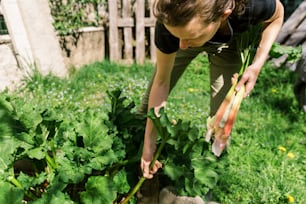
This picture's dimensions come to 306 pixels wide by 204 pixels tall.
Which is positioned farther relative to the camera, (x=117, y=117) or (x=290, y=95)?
(x=290, y=95)

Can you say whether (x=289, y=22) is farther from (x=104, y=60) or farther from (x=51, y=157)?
(x=51, y=157)

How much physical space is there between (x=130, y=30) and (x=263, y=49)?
359 centimetres

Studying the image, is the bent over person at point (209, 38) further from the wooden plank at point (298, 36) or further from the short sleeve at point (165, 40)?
the wooden plank at point (298, 36)

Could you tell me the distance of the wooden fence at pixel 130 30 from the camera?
4.99 meters

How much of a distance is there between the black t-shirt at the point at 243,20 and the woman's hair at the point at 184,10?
245mm

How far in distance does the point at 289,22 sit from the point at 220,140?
3987mm

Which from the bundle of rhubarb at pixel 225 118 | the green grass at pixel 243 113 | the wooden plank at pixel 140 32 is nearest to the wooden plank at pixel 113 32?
the wooden plank at pixel 140 32

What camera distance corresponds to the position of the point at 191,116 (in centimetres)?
327

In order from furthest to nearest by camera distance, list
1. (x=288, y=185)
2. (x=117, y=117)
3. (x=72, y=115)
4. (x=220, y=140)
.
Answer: (x=72, y=115)
(x=288, y=185)
(x=117, y=117)
(x=220, y=140)

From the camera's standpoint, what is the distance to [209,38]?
57.9 inches

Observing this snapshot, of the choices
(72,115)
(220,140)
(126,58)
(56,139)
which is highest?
(220,140)

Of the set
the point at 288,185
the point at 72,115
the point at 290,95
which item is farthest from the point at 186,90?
the point at 288,185

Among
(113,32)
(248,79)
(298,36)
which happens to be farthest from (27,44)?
(298,36)

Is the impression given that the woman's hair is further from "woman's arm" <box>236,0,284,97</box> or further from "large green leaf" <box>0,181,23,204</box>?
"large green leaf" <box>0,181,23,204</box>
